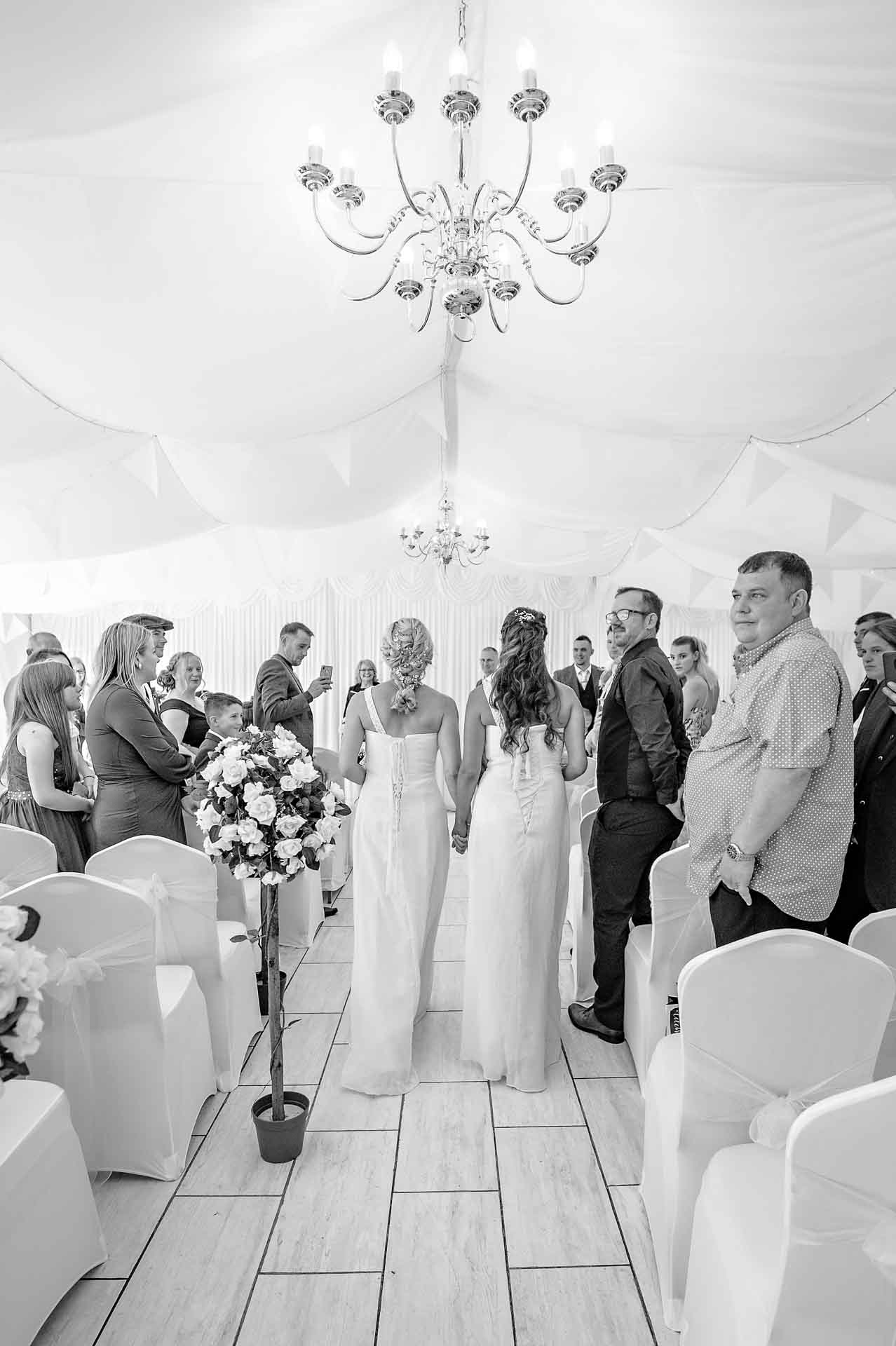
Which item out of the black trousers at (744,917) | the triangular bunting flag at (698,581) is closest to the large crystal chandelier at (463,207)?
the black trousers at (744,917)

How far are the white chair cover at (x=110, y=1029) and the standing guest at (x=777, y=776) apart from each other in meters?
1.65

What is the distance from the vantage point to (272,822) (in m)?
2.55

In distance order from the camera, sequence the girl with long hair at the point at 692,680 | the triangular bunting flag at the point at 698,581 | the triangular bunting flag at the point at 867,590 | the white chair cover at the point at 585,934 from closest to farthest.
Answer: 1. the white chair cover at the point at 585,934
2. the girl with long hair at the point at 692,680
3. the triangular bunting flag at the point at 867,590
4. the triangular bunting flag at the point at 698,581

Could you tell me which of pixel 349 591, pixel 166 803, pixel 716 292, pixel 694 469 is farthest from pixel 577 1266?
pixel 349 591

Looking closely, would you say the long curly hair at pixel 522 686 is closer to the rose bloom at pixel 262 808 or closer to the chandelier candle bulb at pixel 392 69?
the rose bloom at pixel 262 808

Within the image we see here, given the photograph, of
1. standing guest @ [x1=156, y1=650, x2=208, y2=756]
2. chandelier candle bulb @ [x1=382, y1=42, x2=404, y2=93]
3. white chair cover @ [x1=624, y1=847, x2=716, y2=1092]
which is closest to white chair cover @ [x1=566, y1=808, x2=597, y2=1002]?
white chair cover @ [x1=624, y1=847, x2=716, y2=1092]

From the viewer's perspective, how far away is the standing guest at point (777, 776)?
219 cm

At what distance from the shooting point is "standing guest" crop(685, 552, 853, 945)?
219 cm

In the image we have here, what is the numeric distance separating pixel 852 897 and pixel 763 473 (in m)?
2.80

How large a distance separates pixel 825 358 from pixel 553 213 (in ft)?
3.99

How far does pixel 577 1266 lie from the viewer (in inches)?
86.0

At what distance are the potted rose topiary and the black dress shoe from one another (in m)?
1.41

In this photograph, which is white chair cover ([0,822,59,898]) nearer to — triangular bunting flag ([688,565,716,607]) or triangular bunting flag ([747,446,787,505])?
triangular bunting flag ([747,446,787,505])

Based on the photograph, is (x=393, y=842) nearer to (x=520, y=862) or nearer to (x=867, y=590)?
(x=520, y=862)
